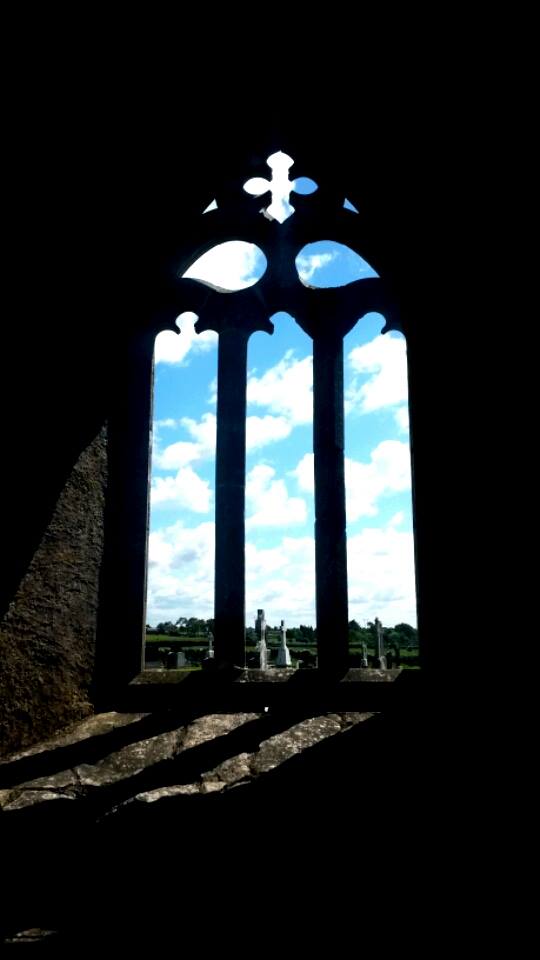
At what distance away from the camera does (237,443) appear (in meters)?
2.70

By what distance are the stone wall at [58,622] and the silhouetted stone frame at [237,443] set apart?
82 mm

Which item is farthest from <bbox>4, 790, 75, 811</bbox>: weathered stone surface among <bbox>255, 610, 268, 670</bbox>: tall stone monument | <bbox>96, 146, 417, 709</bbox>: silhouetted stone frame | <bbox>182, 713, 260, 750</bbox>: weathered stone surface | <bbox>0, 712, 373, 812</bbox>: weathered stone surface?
<bbox>255, 610, 268, 670</bbox>: tall stone monument

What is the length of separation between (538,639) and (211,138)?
8.90ft

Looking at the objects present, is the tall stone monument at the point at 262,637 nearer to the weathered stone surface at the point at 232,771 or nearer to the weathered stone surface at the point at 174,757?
the weathered stone surface at the point at 174,757

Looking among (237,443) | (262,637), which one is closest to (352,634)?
(262,637)

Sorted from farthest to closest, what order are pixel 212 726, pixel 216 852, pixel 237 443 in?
pixel 237 443 < pixel 212 726 < pixel 216 852

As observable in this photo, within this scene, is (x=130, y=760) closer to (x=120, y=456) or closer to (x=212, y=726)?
(x=212, y=726)

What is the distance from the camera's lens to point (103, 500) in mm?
2607

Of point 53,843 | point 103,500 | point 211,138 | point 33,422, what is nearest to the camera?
point 53,843

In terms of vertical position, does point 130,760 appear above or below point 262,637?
below

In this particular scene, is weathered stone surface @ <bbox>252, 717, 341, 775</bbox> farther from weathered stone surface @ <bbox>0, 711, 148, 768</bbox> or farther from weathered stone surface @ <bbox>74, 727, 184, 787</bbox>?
weathered stone surface @ <bbox>0, 711, 148, 768</bbox>

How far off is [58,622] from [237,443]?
104 cm

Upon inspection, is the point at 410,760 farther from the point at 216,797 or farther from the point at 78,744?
the point at 78,744

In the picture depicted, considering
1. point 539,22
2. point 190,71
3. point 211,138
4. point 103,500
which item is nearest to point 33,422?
point 103,500
